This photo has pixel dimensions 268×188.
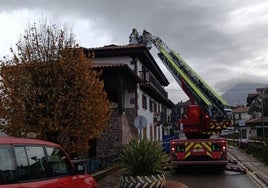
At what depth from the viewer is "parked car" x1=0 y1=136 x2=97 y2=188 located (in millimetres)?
5574

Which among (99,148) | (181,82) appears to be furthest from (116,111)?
(181,82)

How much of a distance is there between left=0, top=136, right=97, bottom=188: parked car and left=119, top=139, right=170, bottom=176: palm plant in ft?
18.2

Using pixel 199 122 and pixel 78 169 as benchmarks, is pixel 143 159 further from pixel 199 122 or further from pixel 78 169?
pixel 199 122

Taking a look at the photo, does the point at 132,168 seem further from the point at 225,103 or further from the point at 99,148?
the point at 99,148

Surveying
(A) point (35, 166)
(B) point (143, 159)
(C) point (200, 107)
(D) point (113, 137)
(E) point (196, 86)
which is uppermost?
(E) point (196, 86)

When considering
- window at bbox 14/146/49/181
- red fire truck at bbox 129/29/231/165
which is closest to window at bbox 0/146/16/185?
window at bbox 14/146/49/181

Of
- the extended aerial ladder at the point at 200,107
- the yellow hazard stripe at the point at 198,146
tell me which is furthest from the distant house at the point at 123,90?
the extended aerial ladder at the point at 200,107

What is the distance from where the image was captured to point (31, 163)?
6.11m

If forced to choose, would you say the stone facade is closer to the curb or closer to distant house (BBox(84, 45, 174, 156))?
distant house (BBox(84, 45, 174, 156))

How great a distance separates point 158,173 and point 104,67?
414 inches

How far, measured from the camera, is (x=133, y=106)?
28.1m

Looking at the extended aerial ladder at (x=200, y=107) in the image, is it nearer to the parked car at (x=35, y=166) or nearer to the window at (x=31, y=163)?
the parked car at (x=35, y=166)

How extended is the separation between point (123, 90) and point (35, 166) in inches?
831

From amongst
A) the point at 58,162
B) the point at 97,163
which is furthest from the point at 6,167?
the point at 97,163
